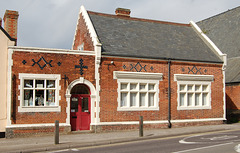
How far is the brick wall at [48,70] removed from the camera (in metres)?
16.6

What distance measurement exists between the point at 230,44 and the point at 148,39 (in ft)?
43.4

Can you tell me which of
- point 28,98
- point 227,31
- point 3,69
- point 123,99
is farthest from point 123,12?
point 227,31

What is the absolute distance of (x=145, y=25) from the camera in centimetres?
2341

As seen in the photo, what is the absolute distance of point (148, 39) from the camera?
2180 cm

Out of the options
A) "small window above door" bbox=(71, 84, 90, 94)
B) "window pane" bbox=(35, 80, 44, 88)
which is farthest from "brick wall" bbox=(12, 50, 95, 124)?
"small window above door" bbox=(71, 84, 90, 94)

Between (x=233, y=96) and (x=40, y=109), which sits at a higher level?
(x=233, y=96)

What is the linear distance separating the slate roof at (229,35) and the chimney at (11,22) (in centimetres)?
1791

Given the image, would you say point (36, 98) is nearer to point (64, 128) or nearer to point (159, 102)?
point (64, 128)

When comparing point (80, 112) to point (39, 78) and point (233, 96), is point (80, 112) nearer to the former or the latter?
point (39, 78)

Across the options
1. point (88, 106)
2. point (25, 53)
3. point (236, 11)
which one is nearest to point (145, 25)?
point (88, 106)

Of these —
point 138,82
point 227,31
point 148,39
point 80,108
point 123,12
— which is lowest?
point 80,108

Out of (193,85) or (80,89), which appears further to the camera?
(193,85)

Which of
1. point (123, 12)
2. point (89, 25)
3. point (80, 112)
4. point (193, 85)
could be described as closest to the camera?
point (80, 112)

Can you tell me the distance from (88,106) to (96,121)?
1134 millimetres
